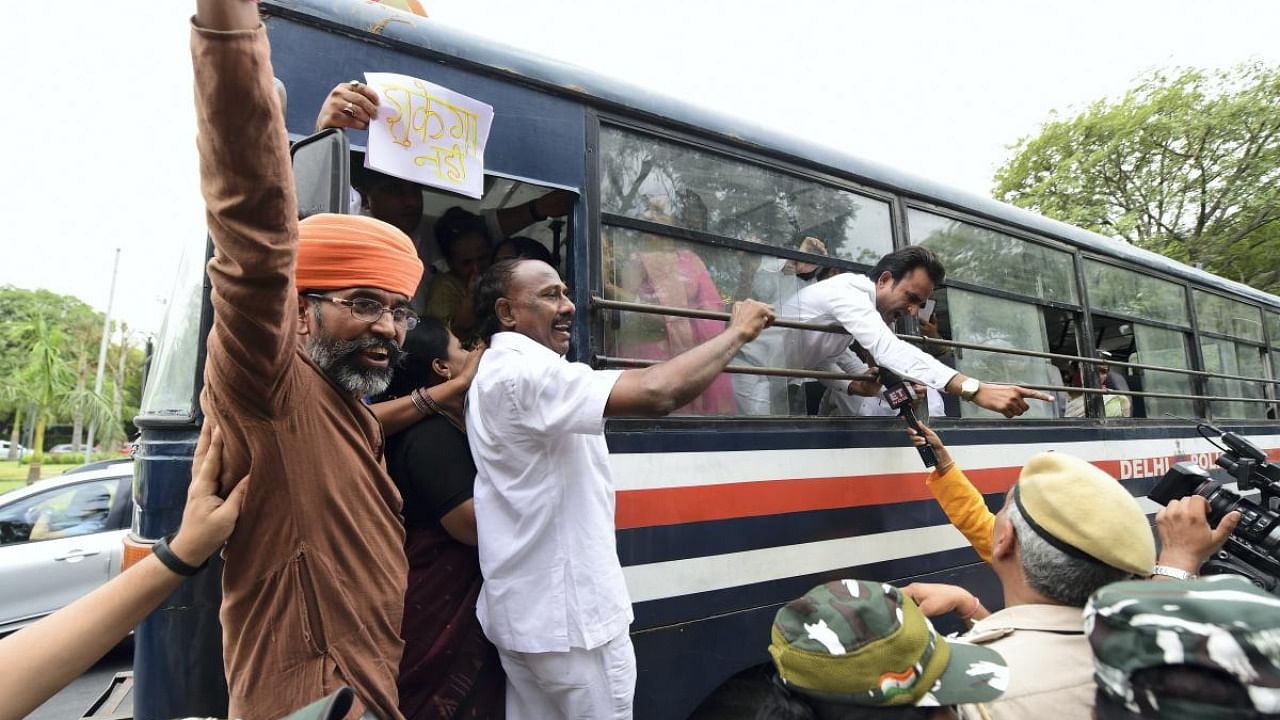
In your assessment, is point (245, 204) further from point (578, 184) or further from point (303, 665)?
point (578, 184)

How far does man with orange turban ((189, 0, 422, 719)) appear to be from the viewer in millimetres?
999

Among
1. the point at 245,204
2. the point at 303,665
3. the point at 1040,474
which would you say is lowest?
the point at 303,665

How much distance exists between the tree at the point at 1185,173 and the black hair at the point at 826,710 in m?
18.2

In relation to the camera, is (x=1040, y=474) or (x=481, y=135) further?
(x=481, y=135)

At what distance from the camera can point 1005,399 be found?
2.59m

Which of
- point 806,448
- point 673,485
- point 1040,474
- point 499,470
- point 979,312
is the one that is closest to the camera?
point 1040,474

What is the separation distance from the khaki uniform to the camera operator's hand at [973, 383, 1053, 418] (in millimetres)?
1416

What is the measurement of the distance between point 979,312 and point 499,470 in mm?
2849

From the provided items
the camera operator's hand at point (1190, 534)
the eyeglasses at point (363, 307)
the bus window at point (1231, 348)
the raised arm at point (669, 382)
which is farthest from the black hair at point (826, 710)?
the bus window at point (1231, 348)

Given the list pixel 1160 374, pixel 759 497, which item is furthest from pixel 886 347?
pixel 1160 374

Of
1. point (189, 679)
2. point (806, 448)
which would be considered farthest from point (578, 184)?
point (189, 679)

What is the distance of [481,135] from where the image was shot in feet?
6.68

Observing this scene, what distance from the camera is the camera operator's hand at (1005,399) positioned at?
258cm

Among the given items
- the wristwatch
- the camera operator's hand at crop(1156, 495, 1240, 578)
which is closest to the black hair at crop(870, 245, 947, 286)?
the camera operator's hand at crop(1156, 495, 1240, 578)
